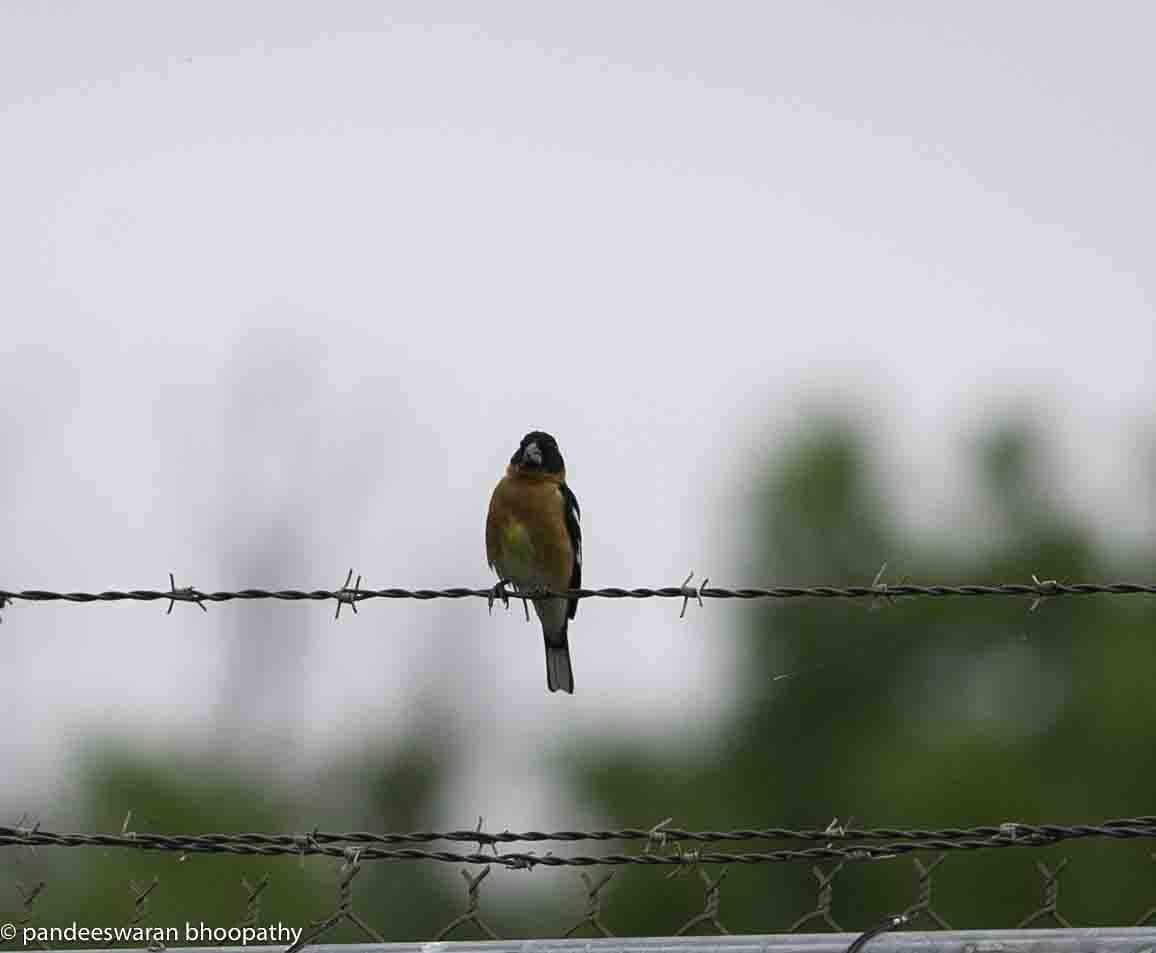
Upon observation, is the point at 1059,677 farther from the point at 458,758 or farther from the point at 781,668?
the point at 458,758

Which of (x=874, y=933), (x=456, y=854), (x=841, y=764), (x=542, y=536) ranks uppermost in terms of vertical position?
(x=542, y=536)

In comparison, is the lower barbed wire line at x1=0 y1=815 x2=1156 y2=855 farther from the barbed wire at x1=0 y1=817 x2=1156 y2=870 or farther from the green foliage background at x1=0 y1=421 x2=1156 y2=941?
the green foliage background at x1=0 y1=421 x2=1156 y2=941

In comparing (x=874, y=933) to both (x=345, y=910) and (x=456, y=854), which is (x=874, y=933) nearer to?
(x=456, y=854)

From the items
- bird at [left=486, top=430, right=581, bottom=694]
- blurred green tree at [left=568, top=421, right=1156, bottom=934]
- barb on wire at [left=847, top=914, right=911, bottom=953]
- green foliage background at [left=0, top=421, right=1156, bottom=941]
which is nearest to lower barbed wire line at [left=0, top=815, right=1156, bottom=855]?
barb on wire at [left=847, top=914, right=911, bottom=953]

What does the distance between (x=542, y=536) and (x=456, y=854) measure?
4.11 meters

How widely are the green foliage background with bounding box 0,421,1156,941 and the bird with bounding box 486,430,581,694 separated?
10290 millimetres

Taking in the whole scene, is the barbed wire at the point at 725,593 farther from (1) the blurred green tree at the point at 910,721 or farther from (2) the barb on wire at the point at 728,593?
(1) the blurred green tree at the point at 910,721

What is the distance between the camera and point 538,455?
916cm

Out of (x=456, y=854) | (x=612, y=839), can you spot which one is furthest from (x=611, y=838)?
(x=456, y=854)

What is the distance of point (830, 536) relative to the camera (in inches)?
1048

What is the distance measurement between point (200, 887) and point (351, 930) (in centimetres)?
265

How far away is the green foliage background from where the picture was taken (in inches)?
851

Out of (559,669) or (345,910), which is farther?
(559,669)

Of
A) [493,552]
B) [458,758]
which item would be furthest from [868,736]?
[493,552]
